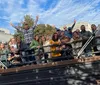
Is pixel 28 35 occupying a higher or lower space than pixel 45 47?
higher

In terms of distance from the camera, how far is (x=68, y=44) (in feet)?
26.5

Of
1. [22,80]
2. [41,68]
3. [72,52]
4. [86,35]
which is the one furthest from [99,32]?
[22,80]

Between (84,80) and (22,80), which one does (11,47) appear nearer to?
(22,80)

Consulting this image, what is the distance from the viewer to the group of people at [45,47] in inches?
312

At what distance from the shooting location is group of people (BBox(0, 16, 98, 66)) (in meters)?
7.92

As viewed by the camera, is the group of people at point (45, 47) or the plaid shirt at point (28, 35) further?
the plaid shirt at point (28, 35)

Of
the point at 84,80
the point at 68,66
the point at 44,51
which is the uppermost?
the point at 44,51

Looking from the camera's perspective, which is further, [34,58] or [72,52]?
[34,58]

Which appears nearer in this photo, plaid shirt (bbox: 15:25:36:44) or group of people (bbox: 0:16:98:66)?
group of people (bbox: 0:16:98:66)

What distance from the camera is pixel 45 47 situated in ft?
27.5

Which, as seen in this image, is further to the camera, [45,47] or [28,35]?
[28,35]

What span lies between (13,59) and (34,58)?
889 millimetres

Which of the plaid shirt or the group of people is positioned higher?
the plaid shirt

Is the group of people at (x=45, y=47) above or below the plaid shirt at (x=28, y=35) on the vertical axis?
below
